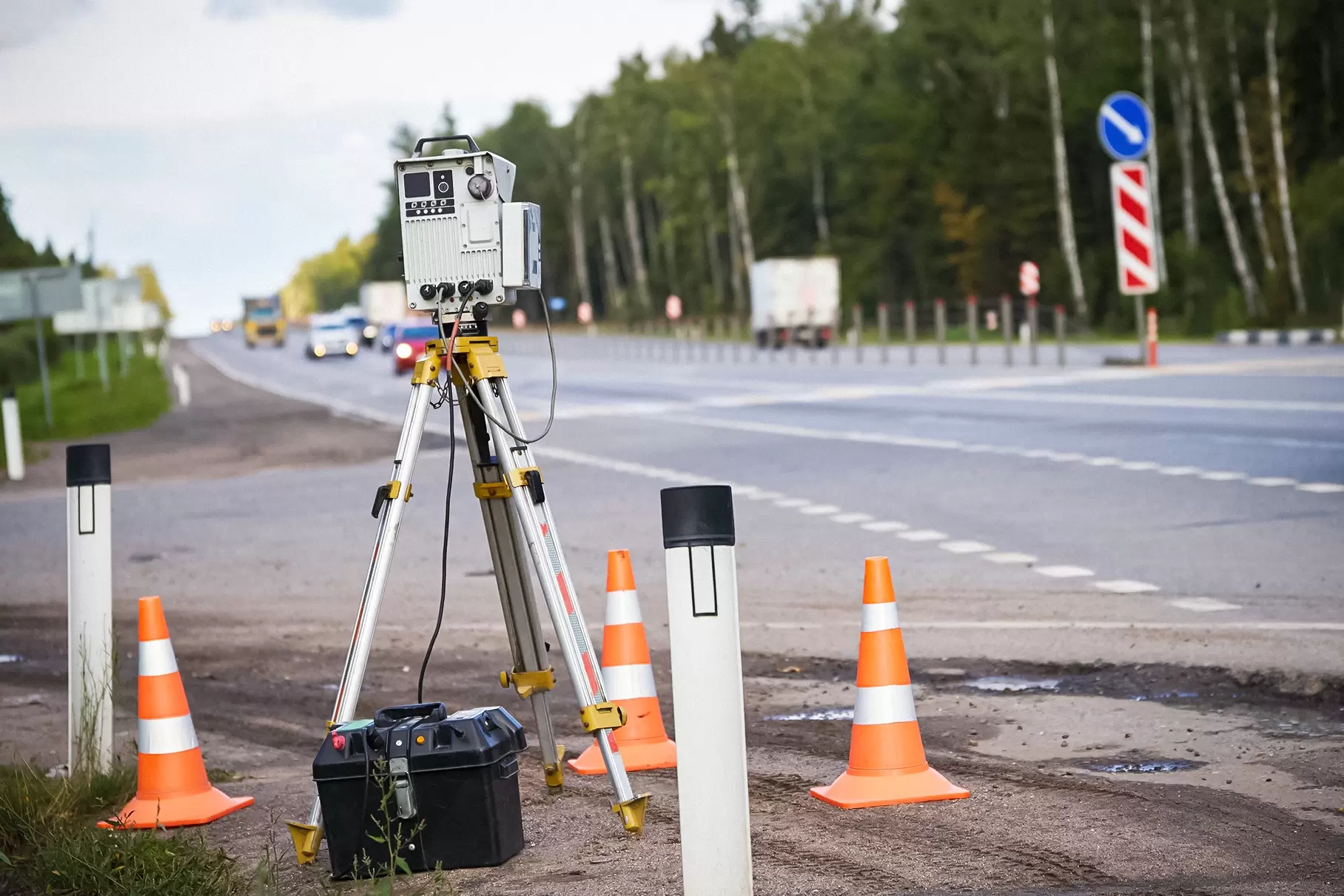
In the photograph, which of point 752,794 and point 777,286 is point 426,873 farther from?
point 777,286

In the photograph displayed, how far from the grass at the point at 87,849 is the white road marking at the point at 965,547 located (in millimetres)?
6921

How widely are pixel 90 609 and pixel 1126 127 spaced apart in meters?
26.0

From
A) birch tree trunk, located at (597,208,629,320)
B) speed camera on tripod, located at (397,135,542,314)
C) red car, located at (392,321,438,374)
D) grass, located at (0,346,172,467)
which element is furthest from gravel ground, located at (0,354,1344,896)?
birch tree trunk, located at (597,208,629,320)

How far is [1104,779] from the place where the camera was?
239 inches

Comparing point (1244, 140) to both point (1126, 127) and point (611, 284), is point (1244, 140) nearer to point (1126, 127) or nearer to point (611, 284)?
point (1126, 127)

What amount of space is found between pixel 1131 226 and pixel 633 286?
318ft

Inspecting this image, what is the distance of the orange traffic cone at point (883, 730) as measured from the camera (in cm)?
588

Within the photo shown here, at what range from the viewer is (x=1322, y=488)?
14.3 m

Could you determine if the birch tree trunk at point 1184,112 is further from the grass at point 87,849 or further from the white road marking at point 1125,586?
the grass at point 87,849

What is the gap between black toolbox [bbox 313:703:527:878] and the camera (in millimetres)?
5273

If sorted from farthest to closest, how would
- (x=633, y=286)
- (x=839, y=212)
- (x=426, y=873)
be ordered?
(x=633, y=286) → (x=839, y=212) → (x=426, y=873)

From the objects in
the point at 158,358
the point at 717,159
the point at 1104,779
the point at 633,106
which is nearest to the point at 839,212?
the point at 717,159

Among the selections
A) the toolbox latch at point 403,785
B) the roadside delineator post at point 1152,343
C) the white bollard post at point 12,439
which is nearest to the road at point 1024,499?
the roadside delineator post at point 1152,343

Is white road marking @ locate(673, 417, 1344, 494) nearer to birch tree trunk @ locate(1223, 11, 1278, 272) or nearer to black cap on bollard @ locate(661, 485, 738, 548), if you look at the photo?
black cap on bollard @ locate(661, 485, 738, 548)
